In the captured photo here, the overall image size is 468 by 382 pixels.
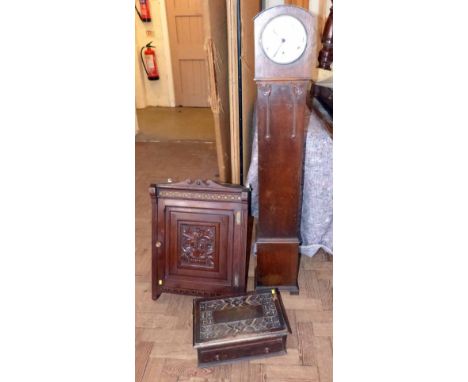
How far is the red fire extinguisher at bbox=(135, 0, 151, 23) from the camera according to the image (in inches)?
194

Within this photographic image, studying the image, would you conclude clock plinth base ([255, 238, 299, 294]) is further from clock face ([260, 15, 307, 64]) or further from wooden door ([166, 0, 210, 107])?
wooden door ([166, 0, 210, 107])

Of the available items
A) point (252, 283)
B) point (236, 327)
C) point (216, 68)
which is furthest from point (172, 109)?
point (236, 327)

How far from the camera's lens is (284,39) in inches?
48.9

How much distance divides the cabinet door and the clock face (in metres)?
0.66

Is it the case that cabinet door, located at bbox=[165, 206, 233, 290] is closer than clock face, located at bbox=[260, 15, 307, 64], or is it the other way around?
clock face, located at bbox=[260, 15, 307, 64]

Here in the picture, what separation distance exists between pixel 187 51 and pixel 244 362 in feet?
15.4

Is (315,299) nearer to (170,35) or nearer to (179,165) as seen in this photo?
(179,165)

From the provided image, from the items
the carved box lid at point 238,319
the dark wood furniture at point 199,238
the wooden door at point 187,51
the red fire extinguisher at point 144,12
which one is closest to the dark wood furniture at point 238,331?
the carved box lid at point 238,319

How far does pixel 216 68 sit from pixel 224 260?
93 cm

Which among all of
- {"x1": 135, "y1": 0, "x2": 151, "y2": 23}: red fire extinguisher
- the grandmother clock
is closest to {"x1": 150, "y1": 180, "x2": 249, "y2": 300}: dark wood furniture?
the grandmother clock

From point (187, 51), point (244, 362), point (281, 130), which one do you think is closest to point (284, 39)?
point (281, 130)

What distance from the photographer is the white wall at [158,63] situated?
5051 mm

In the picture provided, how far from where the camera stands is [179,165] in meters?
3.43

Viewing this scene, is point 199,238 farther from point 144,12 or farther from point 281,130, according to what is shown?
point 144,12
